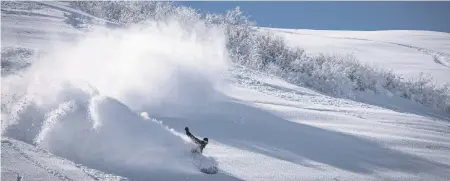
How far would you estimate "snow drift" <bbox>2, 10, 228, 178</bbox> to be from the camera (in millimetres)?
5797

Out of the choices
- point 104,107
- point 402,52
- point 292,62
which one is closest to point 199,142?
point 104,107

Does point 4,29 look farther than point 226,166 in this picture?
Yes

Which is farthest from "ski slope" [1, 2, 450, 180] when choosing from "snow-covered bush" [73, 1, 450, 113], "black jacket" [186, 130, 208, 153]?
"snow-covered bush" [73, 1, 450, 113]

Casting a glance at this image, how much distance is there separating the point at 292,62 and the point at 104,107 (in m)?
12.5

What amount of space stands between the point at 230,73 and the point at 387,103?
6.81 meters

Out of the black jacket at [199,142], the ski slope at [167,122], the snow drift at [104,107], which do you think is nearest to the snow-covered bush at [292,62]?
the ski slope at [167,122]

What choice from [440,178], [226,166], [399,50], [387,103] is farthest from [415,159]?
[399,50]

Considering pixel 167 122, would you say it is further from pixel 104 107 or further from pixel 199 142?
pixel 199 142

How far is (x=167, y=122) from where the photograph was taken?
25.5 feet

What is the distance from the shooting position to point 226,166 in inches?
240

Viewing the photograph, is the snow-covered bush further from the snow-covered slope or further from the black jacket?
the black jacket

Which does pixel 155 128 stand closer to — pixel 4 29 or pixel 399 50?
pixel 4 29

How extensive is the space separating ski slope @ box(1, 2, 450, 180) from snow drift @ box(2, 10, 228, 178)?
18 mm

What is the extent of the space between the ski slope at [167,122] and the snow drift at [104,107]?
0.06ft
